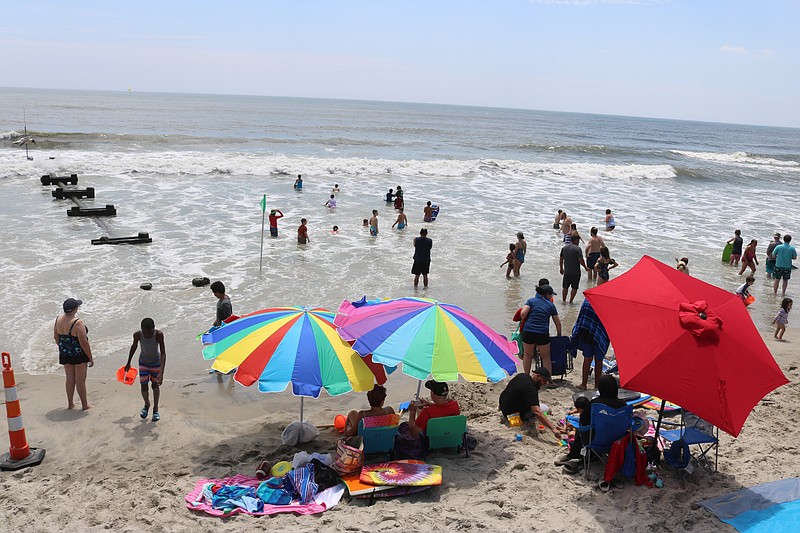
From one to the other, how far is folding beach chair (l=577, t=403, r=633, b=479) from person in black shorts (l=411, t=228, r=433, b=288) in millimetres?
7697

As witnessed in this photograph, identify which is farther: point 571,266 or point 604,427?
point 571,266

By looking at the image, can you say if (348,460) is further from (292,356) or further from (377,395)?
(292,356)

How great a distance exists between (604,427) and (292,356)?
10.2 feet

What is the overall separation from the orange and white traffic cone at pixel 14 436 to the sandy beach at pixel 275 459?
11 centimetres

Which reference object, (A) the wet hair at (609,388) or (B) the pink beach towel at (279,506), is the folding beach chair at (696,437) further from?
(B) the pink beach towel at (279,506)

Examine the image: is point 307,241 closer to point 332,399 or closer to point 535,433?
point 332,399

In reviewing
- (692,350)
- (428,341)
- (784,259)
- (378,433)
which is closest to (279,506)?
(378,433)

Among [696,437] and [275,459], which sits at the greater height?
[696,437]

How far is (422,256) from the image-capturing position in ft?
44.7

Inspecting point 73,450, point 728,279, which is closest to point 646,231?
point 728,279

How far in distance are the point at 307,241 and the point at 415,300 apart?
36.6 ft

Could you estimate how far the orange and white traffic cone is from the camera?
6258mm

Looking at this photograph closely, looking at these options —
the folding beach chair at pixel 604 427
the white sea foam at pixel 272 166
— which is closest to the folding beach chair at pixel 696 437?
the folding beach chair at pixel 604 427

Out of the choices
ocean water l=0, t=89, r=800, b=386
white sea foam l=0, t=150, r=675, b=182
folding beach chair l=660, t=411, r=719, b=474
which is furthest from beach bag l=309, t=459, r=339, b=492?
white sea foam l=0, t=150, r=675, b=182
